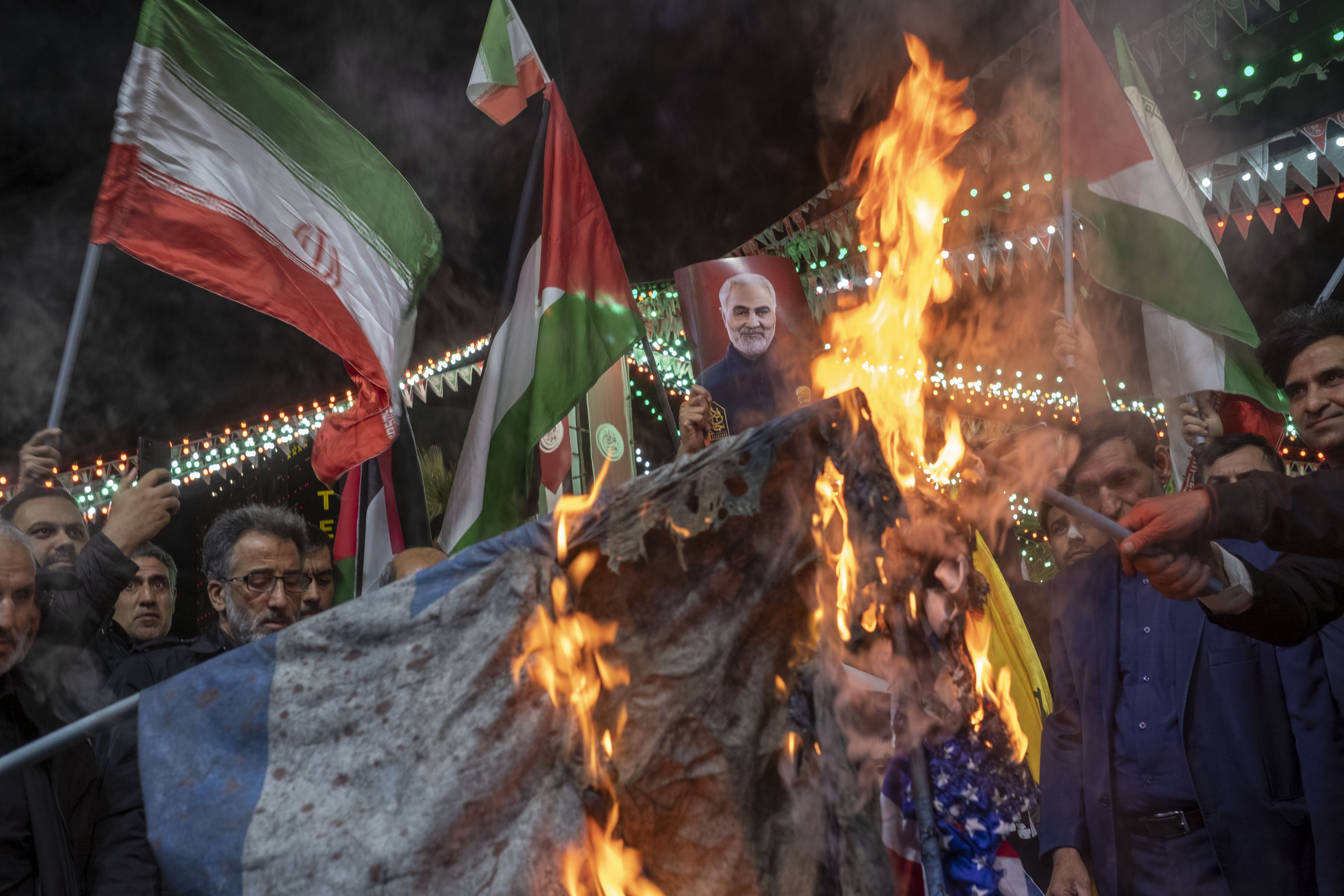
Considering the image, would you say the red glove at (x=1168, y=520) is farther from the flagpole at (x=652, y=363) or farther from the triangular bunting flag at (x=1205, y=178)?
the triangular bunting flag at (x=1205, y=178)

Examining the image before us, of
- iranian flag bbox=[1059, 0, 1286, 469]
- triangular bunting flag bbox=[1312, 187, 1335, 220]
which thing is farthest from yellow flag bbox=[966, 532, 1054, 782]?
triangular bunting flag bbox=[1312, 187, 1335, 220]

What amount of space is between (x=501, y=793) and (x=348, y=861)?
0.29 meters

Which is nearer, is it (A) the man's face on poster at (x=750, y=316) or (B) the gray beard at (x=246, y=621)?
(B) the gray beard at (x=246, y=621)

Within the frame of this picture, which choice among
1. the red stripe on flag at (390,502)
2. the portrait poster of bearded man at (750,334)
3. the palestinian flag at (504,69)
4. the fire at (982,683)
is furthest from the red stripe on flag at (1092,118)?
the red stripe on flag at (390,502)

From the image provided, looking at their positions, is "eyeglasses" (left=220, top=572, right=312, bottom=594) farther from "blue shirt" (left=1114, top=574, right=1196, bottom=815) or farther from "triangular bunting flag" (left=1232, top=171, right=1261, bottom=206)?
"triangular bunting flag" (left=1232, top=171, right=1261, bottom=206)

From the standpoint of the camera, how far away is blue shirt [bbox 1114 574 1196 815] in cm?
292

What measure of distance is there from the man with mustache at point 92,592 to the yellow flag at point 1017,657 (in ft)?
10.8

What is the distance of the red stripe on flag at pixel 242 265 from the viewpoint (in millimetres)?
3426

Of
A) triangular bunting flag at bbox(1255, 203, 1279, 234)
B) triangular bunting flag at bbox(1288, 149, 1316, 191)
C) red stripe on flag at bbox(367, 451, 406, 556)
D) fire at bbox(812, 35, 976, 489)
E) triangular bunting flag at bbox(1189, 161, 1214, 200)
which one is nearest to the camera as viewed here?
fire at bbox(812, 35, 976, 489)

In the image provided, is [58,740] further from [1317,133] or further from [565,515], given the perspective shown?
[1317,133]

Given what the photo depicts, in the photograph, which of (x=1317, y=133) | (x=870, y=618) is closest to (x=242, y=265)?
(x=870, y=618)

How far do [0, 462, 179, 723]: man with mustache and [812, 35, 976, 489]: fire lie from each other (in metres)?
2.38

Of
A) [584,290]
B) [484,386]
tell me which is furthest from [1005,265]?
[484,386]

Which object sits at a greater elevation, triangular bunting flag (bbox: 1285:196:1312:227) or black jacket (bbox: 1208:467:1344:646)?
triangular bunting flag (bbox: 1285:196:1312:227)
